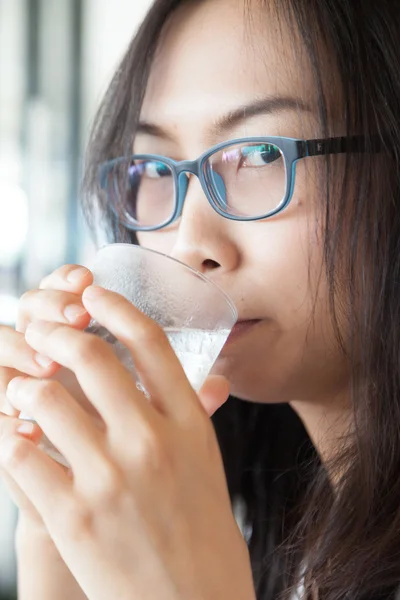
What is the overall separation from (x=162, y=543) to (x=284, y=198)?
0.51 m

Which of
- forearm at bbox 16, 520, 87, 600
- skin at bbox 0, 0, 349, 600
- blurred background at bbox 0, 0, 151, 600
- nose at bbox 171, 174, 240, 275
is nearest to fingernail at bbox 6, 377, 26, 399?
skin at bbox 0, 0, 349, 600

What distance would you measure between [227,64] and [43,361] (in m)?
0.53

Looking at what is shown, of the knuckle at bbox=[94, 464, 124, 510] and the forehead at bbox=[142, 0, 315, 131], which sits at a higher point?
the forehead at bbox=[142, 0, 315, 131]

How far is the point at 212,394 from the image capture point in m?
0.67

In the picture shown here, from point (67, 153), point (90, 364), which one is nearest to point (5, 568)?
point (67, 153)

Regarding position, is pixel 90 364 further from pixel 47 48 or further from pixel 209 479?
pixel 47 48

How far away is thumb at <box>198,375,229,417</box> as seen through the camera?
0.67m

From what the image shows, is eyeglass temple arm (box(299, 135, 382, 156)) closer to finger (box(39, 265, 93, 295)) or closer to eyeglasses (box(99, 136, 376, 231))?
eyeglasses (box(99, 136, 376, 231))

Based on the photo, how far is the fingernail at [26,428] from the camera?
1.99 feet

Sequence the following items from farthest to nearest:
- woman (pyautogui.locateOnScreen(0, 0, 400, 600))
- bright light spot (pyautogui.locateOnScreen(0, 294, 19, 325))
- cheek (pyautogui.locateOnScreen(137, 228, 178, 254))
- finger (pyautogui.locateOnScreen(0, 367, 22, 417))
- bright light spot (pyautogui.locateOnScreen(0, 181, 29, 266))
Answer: bright light spot (pyautogui.locateOnScreen(0, 181, 29, 266)), bright light spot (pyautogui.locateOnScreen(0, 294, 19, 325)), cheek (pyautogui.locateOnScreen(137, 228, 178, 254)), woman (pyautogui.locateOnScreen(0, 0, 400, 600)), finger (pyautogui.locateOnScreen(0, 367, 22, 417))

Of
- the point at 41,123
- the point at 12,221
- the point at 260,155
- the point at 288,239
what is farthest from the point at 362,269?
the point at 41,123

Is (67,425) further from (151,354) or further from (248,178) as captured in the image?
(248,178)

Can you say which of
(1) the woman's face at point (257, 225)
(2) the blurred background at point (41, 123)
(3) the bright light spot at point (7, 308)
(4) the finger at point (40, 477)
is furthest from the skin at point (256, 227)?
(2) the blurred background at point (41, 123)

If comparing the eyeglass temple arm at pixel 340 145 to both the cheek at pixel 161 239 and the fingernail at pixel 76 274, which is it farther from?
the fingernail at pixel 76 274
